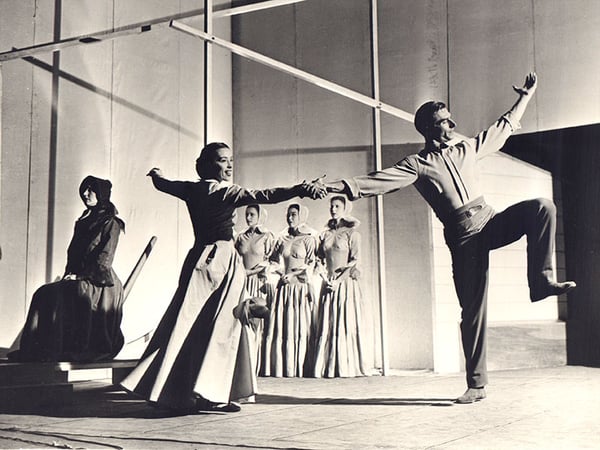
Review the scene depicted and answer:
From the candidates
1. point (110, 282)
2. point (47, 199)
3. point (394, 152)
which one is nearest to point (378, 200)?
point (394, 152)

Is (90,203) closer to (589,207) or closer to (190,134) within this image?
(190,134)

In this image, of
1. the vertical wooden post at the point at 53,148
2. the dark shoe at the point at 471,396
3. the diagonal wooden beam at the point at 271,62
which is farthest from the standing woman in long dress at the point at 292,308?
the dark shoe at the point at 471,396

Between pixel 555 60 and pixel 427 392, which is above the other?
pixel 555 60

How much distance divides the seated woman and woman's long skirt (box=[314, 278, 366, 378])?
2.29 m

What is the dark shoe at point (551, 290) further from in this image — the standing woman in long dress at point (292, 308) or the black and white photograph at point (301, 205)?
the standing woman in long dress at point (292, 308)

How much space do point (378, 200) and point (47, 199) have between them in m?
3.00

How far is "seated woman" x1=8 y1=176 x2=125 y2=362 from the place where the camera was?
19.6ft

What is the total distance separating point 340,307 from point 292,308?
0.52 m

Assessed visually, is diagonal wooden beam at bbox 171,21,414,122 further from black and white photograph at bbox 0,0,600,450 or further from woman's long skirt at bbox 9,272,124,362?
woman's long skirt at bbox 9,272,124,362

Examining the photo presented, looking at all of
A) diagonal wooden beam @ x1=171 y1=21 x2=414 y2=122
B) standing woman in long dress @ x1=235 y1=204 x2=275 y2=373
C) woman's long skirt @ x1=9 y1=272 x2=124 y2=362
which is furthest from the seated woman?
standing woman in long dress @ x1=235 y1=204 x2=275 y2=373

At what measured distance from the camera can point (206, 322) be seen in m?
4.48

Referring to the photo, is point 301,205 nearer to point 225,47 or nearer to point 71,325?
point 225,47

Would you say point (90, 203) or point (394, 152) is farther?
point (394, 152)

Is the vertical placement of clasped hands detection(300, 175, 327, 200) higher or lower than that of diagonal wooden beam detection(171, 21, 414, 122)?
lower
